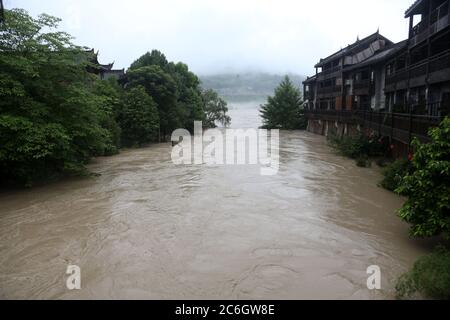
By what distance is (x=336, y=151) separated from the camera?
29.9 meters

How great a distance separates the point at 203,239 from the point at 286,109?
1989 inches

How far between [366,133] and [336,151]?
8.75 feet

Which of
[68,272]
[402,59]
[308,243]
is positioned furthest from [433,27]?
[68,272]

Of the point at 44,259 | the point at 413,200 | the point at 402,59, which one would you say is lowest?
the point at 44,259

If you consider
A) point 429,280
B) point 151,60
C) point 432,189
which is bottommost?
point 429,280

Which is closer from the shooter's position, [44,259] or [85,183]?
[44,259]

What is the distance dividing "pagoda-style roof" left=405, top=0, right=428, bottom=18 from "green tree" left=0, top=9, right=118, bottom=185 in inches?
777

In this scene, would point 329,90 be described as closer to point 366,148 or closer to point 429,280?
point 366,148

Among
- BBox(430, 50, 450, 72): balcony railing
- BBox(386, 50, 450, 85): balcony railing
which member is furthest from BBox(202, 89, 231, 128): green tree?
BBox(430, 50, 450, 72): balcony railing

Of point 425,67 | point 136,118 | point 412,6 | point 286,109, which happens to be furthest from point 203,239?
point 286,109

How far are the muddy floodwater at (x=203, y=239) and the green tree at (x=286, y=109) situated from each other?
40.1m

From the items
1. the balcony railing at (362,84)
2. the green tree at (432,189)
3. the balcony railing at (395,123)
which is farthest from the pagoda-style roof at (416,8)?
the green tree at (432,189)

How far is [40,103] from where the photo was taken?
16547mm
